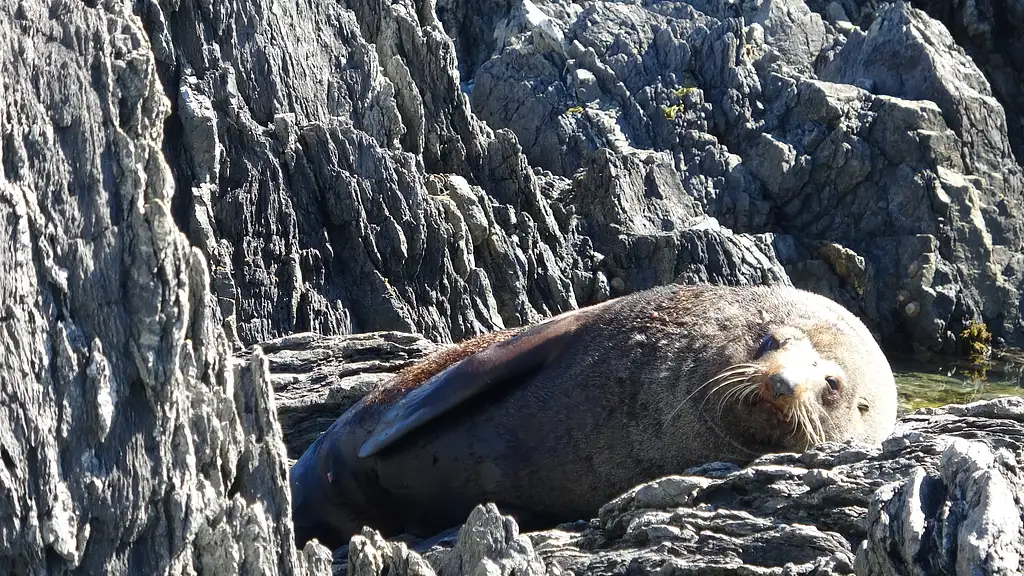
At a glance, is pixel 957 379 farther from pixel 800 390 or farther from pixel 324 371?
pixel 800 390

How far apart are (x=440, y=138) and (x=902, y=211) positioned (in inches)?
465

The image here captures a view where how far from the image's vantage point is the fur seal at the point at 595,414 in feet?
21.4

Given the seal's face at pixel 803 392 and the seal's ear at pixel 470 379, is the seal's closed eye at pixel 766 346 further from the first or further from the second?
the seal's ear at pixel 470 379

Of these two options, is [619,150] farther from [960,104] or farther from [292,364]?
[292,364]

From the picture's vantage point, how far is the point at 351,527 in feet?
23.3

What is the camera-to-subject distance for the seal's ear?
6.79m

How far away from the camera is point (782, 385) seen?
20.0 feet

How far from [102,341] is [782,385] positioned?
3.71 meters

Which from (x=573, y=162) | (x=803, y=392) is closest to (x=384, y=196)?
(x=573, y=162)

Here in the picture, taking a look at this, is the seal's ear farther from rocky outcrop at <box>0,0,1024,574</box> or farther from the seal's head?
rocky outcrop at <box>0,0,1024,574</box>

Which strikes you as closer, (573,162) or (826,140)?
(573,162)

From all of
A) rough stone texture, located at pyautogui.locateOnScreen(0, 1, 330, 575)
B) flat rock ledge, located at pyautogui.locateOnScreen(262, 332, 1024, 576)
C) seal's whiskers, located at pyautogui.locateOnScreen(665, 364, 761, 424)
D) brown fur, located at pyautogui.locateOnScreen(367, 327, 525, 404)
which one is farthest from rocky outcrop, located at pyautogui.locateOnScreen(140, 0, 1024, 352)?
rough stone texture, located at pyautogui.locateOnScreen(0, 1, 330, 575)

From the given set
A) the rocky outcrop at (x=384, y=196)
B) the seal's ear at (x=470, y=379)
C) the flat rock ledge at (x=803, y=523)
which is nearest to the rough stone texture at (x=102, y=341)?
the rocky outcrop at (x=384, y=196)

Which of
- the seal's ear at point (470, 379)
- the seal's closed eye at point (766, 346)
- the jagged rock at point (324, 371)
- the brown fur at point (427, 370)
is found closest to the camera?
the seal's closed eye at point (766, 346)
